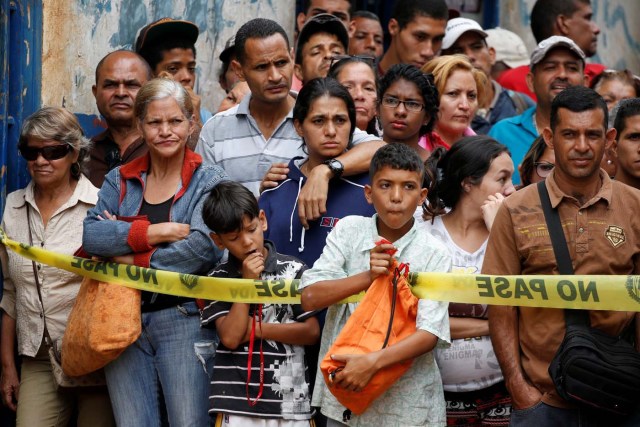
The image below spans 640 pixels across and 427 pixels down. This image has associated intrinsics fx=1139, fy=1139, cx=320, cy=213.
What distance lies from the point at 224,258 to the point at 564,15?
15.2 feet

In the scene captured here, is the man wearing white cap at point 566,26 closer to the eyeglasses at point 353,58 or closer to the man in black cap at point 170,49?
the eyeglasses at point 353,58

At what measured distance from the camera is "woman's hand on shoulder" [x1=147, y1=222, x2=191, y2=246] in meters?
5.93

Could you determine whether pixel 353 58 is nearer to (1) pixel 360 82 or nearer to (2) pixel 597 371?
(1) pixel 360 82

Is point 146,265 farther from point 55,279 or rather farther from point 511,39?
point 511,39

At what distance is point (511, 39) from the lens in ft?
33.4

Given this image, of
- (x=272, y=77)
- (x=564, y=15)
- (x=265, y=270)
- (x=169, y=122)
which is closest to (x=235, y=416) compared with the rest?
(x=265, y=270)

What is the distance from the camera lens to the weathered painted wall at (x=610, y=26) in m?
10.9

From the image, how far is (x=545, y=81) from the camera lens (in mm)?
7949

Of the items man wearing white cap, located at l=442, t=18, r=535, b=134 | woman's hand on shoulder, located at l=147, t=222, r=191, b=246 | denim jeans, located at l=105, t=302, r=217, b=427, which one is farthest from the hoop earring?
→ man wearing white cap, located at l=442, t=18, r=535, b=134

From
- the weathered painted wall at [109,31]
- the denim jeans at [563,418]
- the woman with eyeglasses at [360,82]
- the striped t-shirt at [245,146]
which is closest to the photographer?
the denim jeans at [563,418]

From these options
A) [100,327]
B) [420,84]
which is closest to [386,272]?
[100,327]

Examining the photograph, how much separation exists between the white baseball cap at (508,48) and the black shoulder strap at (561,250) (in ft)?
16.5

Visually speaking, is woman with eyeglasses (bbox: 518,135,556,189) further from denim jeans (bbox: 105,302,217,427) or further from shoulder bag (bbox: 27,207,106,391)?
shoulder bag (bbox: 27,207,106,391)

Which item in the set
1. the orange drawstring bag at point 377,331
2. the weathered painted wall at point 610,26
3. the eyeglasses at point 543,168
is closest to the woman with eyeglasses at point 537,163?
the eyeglasses at point 543,168
